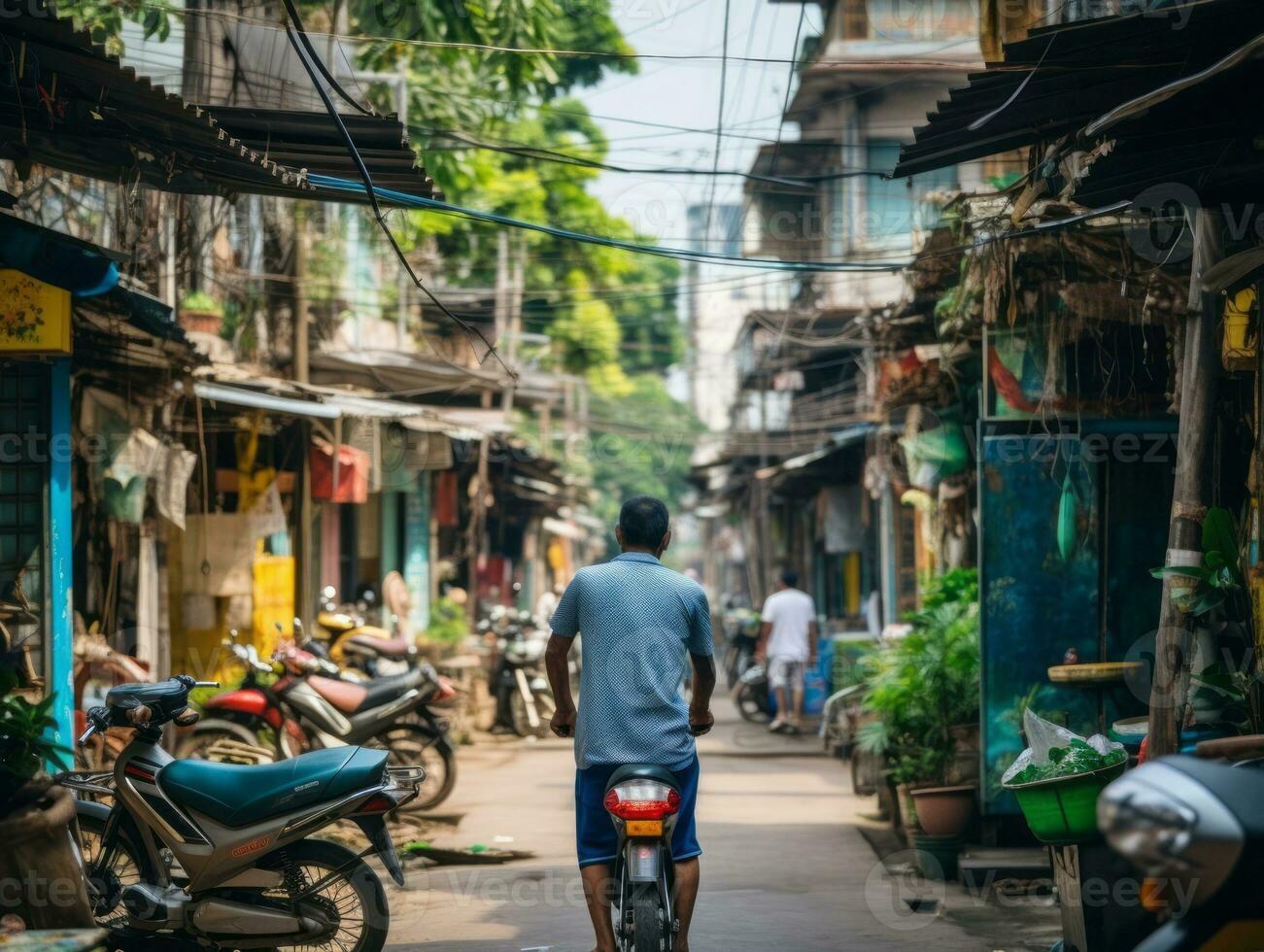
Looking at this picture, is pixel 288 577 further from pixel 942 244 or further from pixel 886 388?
pixel 942 244

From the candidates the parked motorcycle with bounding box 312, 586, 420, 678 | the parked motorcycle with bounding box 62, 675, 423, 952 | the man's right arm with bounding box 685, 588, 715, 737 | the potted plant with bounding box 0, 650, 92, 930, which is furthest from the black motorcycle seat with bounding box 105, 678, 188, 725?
the parked motorcycle with bounding box 312, 586, 420, 678

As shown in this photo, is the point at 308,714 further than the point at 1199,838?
Yes

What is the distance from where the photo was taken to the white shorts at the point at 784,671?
1728 cm

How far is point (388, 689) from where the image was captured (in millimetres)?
10383

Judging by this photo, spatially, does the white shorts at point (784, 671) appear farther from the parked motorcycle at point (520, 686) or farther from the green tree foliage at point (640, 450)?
the green tree foliage at point (640, 450)

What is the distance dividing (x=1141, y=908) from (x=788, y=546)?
26.1 meters

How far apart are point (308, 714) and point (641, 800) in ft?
18.9

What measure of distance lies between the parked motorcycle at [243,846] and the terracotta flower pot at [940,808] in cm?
375

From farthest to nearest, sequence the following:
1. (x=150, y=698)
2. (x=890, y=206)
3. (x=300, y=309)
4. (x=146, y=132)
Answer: (x=890, y=206) < (x=300, y=309) < (x=146, y=132) < (x=150, y=698)

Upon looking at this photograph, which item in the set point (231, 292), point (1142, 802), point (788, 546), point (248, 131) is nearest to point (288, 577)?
point (231, 292)

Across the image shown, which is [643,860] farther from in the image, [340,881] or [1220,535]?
[1220,535]

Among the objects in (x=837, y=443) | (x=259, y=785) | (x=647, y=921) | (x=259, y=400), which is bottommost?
(x=647, y=921)

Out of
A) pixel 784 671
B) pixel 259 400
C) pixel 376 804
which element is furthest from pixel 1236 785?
pixel 784 671

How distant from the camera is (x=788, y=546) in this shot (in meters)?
31.5
